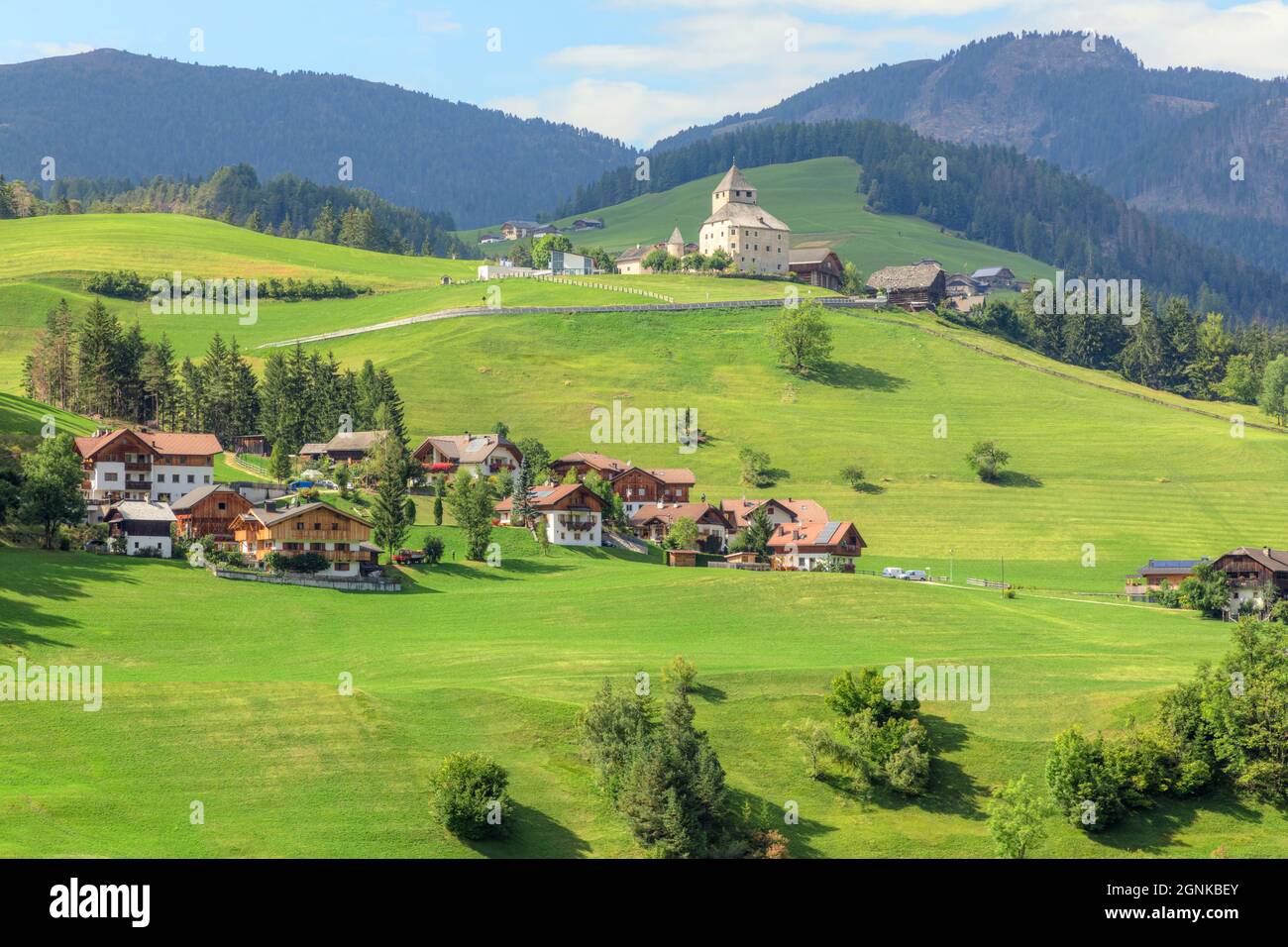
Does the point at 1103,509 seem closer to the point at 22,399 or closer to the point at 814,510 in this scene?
the point at 814,510

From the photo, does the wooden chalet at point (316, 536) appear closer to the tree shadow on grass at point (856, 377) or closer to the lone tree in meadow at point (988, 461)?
the lone tree in meadow at point (988, 461)

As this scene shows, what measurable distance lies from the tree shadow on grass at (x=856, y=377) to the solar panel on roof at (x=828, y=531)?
55.9 m

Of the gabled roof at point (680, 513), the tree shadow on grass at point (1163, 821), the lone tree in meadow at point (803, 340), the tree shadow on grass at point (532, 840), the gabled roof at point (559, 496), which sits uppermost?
the lone tree in meadow at point (803, 340)

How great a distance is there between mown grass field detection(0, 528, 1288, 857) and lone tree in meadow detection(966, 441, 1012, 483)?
1624 inches

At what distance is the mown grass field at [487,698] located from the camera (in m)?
60.6

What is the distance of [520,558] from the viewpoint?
110750 millimetres

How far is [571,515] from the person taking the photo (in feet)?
386

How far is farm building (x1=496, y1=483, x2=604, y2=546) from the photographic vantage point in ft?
384

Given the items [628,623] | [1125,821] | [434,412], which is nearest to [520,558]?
[628,623]

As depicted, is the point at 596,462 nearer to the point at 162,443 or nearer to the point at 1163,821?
the point at 162,443

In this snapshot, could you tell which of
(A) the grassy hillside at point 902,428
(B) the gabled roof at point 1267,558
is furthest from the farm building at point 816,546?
(B) the gabled roof at point 1267,558

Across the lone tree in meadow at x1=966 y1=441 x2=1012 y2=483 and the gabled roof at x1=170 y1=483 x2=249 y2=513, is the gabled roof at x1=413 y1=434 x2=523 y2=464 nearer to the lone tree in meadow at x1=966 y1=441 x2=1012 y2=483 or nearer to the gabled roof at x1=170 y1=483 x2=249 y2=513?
the gabled roof at x1=170 y1=483 x2=249 y2=513
